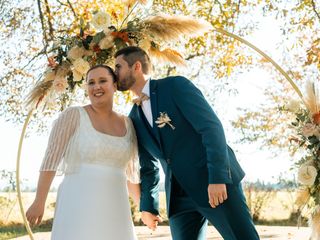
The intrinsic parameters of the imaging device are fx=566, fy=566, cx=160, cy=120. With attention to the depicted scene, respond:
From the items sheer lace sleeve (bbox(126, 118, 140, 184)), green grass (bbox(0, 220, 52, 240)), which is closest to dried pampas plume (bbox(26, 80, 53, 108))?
sheer lace sleeve (bbox(126, 118, 140, 184))

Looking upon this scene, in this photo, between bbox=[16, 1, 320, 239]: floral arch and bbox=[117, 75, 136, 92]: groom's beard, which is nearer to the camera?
bbox=[117, 75, 136, 92]: groom's beard

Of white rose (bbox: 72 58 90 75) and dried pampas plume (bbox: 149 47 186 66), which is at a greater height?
dried pampas plume (bbox: 149 47 186 66)

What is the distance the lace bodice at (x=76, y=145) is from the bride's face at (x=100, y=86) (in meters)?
0.14

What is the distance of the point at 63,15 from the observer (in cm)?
964

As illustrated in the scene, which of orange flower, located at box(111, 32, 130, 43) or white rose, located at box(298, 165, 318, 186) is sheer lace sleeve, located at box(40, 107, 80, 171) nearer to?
orange flower, located at box(111, 32, 130, 43)

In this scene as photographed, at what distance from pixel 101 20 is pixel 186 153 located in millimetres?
1451

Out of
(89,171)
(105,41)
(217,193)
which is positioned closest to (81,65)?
(105,41)

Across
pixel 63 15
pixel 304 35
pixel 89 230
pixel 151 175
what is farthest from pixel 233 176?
pixel 304 35

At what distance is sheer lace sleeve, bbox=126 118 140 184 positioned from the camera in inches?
149

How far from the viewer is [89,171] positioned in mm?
3549

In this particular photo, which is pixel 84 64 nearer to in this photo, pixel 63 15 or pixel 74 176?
pixel 74 176

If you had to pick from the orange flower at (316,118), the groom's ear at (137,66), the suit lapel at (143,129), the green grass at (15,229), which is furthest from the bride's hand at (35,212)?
the green grass at (15,229)

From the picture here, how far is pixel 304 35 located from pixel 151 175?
806cm

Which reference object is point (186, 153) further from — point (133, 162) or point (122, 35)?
point (122, 35)
